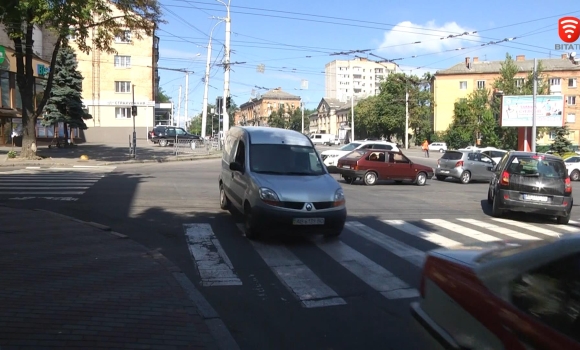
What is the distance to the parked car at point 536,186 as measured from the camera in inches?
551

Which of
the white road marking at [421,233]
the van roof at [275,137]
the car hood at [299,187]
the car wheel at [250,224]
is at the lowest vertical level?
the white road marking at [421,233]

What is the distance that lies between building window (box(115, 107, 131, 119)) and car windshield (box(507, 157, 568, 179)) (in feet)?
180

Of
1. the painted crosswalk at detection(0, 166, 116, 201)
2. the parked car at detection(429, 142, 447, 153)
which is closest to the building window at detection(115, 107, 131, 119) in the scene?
the parked car at detection(429, 142, 447, 153)

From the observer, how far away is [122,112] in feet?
210

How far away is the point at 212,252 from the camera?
372 inches

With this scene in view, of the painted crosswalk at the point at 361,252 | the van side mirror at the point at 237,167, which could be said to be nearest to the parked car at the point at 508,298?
the painted crosswalk at the point at 361,252

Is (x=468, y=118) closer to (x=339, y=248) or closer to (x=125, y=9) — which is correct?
(x=125, y=9)

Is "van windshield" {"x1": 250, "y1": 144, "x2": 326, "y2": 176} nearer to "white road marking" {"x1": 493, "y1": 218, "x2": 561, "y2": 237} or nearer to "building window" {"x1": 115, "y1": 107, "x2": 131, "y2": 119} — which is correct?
"white road marking" {"x1": 493, "y1": 218, "x2": 561, "y2": 237}

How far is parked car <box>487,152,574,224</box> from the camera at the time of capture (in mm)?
14008

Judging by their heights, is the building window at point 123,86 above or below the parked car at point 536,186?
above

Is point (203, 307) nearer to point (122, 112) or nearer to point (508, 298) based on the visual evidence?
point (508, 298)

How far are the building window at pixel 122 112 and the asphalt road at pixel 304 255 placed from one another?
45.6 metres

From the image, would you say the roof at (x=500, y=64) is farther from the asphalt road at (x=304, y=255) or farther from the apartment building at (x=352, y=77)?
the apartment building at (x=352, y=77)

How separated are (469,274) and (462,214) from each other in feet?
40.2
